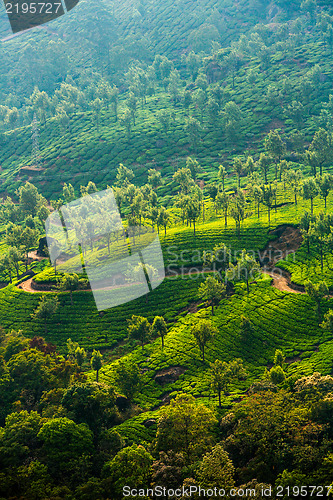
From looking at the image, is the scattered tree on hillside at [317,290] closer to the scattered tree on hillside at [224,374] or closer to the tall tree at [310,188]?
the scattered tree on hillside at [224,374]

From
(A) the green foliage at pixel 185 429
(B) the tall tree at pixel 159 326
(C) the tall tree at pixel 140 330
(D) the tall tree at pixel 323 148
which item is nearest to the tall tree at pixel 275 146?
(D) the tall tree at pixel 323 148

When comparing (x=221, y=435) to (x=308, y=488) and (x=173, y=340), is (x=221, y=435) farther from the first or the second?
(x=173, y=340)

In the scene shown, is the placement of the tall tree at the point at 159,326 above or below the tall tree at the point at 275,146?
below

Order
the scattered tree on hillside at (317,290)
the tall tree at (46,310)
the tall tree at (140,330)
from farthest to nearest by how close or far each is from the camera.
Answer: the tall tree at (46,310), the tall tree at (140,330), the scattered tree on hillside at (317,290)

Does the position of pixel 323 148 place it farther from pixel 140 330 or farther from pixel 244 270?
pixel 140 330

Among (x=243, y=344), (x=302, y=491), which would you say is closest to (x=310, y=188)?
(x=243, y=344)

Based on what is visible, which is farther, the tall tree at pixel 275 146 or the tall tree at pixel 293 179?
the tall tree at pixel 275 146

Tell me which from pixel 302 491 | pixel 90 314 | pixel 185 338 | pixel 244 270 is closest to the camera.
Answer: pixel 302 491

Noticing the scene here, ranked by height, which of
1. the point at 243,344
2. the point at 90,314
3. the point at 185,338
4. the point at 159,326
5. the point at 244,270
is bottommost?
the point at 243,344

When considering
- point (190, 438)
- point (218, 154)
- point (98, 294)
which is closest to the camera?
point (190, 438)

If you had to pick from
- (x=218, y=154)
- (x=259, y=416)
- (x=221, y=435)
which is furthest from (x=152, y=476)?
(x=218, y=154)

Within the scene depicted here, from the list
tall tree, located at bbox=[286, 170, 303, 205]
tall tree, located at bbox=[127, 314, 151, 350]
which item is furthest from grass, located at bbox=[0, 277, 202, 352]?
tall tree, located at bbox=[286, 170, 303, 205]
